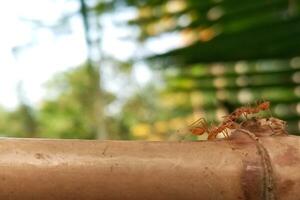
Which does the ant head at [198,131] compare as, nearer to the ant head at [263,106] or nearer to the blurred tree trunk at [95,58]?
the ant head at [263,106]

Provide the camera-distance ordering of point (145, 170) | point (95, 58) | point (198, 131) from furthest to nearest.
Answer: point (95, 58), point (198, 131), point (145, 170)

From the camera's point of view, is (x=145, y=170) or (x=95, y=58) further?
(x=95, y=58)

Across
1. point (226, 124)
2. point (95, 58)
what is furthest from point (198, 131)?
point (95, 58)

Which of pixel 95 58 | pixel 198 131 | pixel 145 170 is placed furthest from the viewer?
pixel 95 58

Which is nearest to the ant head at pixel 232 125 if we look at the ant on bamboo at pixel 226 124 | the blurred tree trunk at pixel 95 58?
the ant on bamboo at pixel 226 124

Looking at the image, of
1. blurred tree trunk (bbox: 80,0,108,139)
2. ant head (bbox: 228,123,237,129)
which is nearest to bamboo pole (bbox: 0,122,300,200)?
ant head (bbox: 228,123,237,129)

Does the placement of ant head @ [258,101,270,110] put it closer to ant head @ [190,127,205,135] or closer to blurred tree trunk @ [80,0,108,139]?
ant head @ [190,127,205,135]

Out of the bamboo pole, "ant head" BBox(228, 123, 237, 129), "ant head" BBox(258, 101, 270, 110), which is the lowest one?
the bamboo pole

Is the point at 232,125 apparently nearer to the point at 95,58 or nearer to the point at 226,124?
the point at 226,124

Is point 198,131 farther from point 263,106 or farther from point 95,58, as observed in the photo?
point 95,58
